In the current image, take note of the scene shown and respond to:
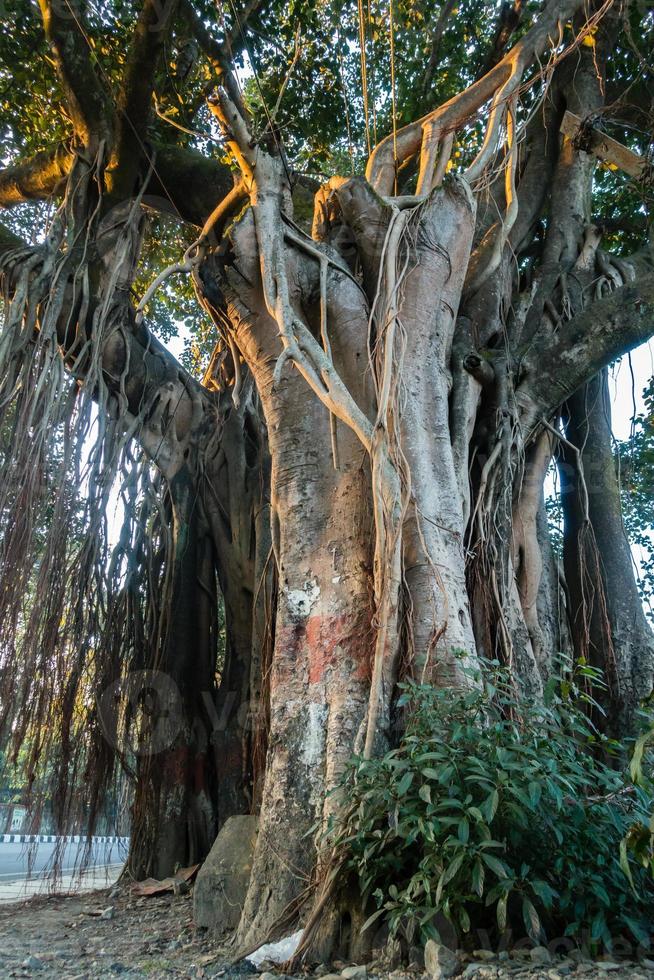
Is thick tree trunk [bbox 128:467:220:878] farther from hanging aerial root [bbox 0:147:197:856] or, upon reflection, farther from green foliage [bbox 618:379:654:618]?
green foliage [bbox 618:379:654:618]

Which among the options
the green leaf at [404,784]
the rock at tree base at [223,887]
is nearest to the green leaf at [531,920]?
the green leaf at [404,784]

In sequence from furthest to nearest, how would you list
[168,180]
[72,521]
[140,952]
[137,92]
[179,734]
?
[168,180]
[137,92]
[179,734]
[72,521]
[140,952]

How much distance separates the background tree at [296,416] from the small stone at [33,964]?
21.9 inches

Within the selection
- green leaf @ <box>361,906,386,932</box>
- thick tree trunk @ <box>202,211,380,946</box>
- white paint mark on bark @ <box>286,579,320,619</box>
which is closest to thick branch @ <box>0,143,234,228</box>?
thick tree trunk @ <box>202,211,380,946</box>

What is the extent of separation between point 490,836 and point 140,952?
1282 millimetres

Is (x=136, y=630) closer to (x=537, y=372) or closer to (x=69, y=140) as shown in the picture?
(x=537, y=372)

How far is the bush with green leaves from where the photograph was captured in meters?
1.61

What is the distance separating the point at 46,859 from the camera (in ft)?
26.6

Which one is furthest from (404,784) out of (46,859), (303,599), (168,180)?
(46,859)

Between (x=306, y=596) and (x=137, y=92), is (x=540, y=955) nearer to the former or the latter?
(x=306, y=596)

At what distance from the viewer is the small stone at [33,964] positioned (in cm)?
205

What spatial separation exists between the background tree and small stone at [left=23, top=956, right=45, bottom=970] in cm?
56

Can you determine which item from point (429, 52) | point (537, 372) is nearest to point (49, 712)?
point (537, 372)

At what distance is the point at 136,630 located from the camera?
12.5 feet
